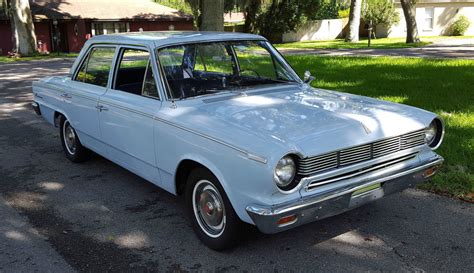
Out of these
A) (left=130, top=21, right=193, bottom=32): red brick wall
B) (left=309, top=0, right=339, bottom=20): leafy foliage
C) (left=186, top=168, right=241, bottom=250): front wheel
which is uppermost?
(left=309, top=0, right=339, bottom=20): leafy foliage

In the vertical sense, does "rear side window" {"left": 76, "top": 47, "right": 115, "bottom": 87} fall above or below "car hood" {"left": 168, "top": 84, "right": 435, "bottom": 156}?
above

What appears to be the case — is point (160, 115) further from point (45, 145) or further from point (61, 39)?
point (61, 39)

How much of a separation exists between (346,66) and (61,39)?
92.9ft

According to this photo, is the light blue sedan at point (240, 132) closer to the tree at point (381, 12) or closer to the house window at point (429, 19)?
the tree at point (381, 12)

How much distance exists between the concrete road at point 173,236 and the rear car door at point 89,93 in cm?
56

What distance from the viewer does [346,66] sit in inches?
521

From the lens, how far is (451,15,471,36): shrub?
34719 millimetres

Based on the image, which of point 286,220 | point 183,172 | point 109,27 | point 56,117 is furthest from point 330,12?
point 286,220

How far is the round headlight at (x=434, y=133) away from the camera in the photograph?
4.00 metres

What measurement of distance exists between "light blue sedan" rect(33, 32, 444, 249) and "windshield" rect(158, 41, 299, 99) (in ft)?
0.04

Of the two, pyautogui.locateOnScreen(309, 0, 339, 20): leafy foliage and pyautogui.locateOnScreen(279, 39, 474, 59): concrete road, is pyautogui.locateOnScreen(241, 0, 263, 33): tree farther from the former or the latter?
pyautogui.locateOnScreen(279, 39, 474, 59): concrete road

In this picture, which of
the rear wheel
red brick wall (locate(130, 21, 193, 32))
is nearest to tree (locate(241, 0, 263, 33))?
red brick wall (locate(130, 21, 193, 32))

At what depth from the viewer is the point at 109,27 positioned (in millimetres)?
37000

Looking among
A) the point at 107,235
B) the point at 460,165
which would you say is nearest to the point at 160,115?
the point at 107,235
